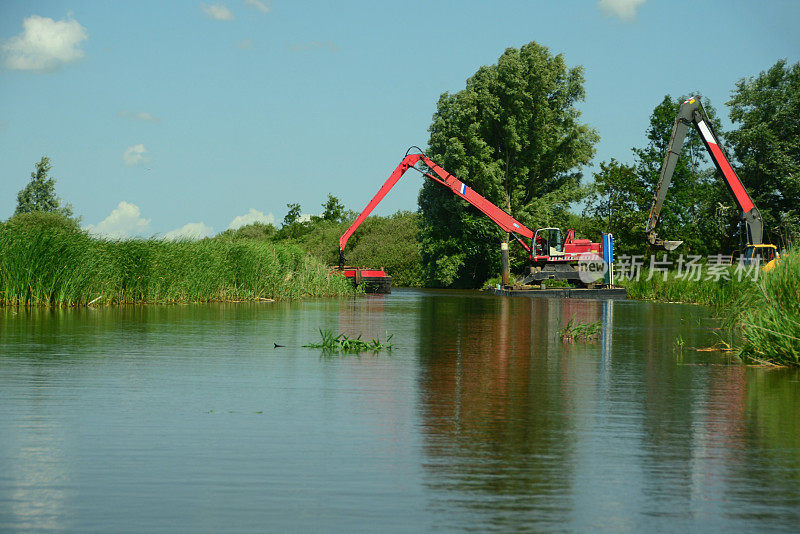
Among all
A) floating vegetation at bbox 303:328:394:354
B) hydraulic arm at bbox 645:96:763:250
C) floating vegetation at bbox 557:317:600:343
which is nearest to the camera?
floating vegetation at bbox 303:328:394:354

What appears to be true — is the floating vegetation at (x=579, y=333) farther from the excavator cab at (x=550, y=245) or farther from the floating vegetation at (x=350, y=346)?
the excavator cab at (x=550, y=245)

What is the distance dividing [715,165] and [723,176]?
0.58 m

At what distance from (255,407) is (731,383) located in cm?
605

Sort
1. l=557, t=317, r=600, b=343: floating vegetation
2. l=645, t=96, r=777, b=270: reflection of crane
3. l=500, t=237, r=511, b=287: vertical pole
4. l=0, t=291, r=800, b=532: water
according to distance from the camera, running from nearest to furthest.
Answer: l=0, t=291, r=800, b=532: water
l=557, t=317, r=600, b=343: floating vegetation
l=645, t=96, r=777, b=270: reflection of crane
l=500, t=237, r=511, b=287: vertical pole

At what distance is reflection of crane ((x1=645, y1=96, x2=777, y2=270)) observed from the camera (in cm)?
3509

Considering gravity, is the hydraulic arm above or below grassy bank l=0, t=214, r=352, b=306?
above

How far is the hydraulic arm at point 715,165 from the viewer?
35.4 metres

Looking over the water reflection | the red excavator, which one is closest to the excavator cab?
the red excavator

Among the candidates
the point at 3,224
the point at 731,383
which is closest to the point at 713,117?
the point at 3,224

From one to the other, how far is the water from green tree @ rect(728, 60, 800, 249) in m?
43.7

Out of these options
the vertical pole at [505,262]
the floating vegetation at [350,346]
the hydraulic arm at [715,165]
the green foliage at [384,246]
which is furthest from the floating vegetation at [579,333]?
the green foliage at [384,246]

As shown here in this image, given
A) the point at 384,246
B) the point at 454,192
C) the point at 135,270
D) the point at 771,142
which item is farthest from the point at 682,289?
the point at 384,246

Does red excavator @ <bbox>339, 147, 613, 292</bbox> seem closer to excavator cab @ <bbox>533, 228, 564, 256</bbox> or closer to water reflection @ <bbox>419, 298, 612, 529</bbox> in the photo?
excavator cab @ <bbox>533, 228, 564, 256</bbox>

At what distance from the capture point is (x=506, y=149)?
2382 inches
